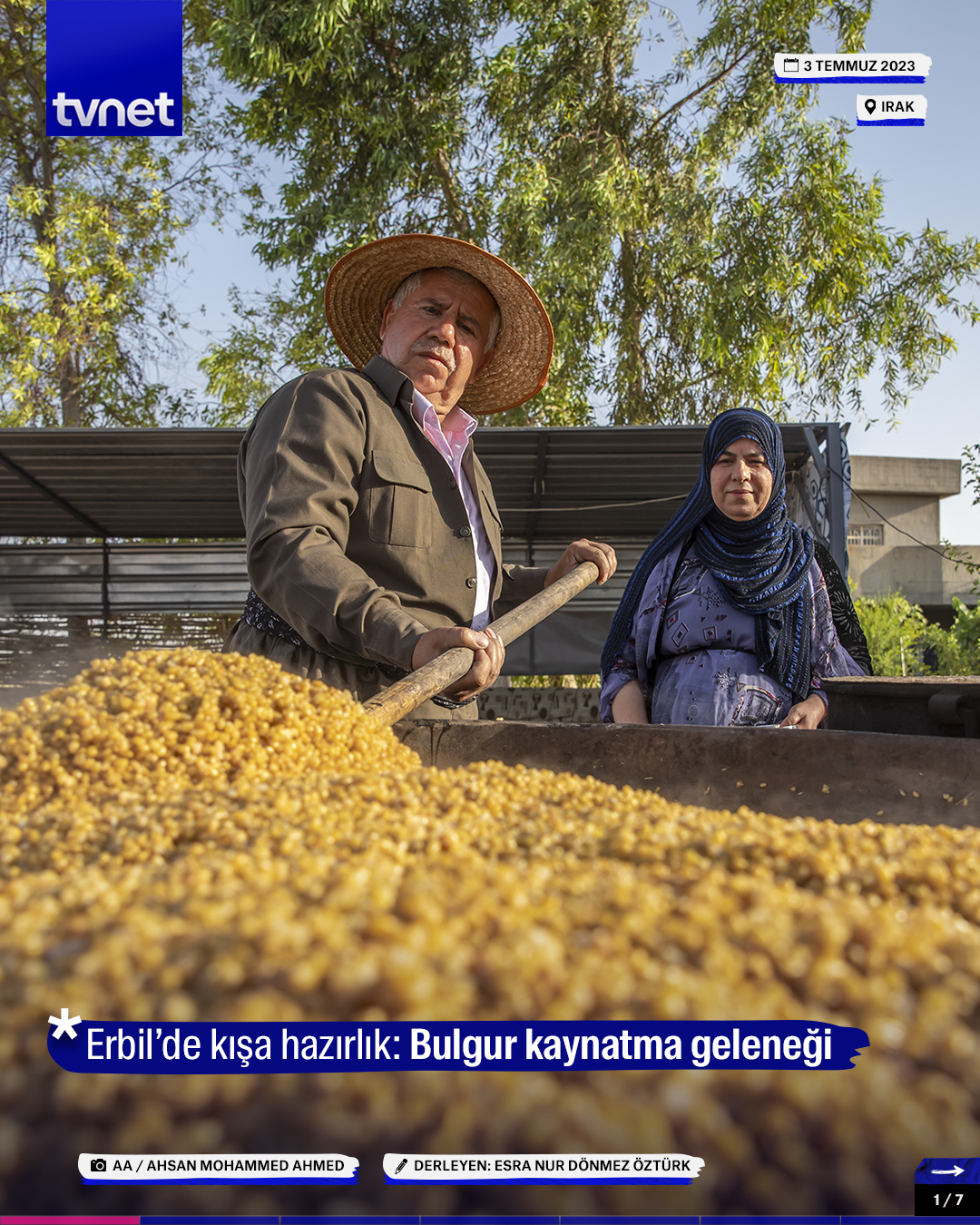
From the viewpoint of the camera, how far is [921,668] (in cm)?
1284

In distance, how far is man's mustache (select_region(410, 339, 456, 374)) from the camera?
2.15 meters

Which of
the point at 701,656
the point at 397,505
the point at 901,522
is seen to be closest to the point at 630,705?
the point at 701,656

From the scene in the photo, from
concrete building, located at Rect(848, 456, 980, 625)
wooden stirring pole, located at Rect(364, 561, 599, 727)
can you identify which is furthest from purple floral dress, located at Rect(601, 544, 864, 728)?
concrete building, located at Rect(848, 456, 980, 625)

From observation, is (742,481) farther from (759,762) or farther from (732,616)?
(759,762)

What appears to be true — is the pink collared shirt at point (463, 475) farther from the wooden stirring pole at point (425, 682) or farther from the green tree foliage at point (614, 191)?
the green tree foliage at point (614, 191)

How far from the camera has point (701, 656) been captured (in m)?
2.36

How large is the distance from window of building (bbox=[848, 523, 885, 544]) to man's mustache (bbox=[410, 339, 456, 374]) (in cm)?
2225

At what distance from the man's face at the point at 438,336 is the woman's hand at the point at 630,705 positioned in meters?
0.95

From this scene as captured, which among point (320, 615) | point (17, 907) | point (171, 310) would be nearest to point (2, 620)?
point (171, 310)

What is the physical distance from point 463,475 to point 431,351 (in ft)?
1.03

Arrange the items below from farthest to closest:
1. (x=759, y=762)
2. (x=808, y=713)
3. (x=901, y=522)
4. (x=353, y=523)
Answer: (x=901, y=522), (x=808, y=713), (x=353, y=523), (x=759, y=762)

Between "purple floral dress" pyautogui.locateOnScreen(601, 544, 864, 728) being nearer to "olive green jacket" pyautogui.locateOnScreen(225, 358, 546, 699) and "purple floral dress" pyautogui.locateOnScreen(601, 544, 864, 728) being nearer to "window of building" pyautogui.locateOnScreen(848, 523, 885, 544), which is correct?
"olive green jacket" pyautogui.locateOnScreen(225, 358, 546, 699)

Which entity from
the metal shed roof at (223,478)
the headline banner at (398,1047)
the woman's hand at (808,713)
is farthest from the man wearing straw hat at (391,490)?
the metal shed roof at (223,478)

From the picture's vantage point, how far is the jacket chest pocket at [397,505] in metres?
1.84
